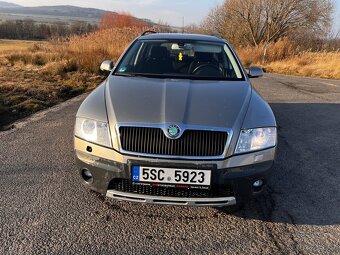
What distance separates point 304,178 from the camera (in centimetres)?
394

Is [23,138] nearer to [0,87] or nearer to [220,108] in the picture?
[220,108]

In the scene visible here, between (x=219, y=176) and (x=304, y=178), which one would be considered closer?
(x=219, y=176)

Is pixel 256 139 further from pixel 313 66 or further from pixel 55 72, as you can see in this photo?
pixel 313 66

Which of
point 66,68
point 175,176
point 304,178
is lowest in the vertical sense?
point 66,68

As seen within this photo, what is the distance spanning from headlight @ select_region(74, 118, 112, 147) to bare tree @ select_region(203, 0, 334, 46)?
33847 mm

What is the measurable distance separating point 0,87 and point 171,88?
6.54 m

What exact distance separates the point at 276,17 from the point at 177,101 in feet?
116

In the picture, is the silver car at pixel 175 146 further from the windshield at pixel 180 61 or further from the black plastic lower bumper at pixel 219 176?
the windshield at pixel 180 61

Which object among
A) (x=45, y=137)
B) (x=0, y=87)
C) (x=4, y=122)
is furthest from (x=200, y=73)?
(x=0, y=87)

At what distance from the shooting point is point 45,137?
508cm

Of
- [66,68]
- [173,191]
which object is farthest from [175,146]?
[66,68]

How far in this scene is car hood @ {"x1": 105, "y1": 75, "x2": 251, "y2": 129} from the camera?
2846 mm

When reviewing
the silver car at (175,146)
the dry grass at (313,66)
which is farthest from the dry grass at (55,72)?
the dry grass at (313,66)

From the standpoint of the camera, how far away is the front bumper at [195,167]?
2701 mm
